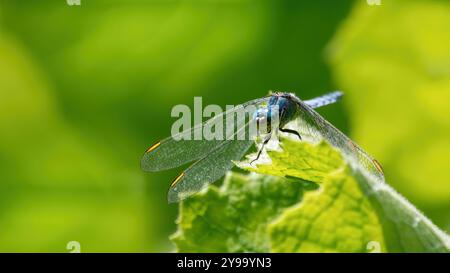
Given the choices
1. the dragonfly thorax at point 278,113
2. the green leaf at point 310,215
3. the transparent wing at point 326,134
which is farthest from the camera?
the dragonfly thorax at point 278,113

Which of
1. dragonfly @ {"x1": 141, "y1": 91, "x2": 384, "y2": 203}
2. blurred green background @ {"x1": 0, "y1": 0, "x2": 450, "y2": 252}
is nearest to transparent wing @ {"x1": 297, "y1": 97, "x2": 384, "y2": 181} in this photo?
dragonfly @ {"x1": 141, "y1": 91, "x2": 384, "y2": 203}

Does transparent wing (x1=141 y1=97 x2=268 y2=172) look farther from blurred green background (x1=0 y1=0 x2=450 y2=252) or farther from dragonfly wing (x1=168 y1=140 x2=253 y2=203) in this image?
blurred green background (x1=0 y1=0 x2=450 y2=252)

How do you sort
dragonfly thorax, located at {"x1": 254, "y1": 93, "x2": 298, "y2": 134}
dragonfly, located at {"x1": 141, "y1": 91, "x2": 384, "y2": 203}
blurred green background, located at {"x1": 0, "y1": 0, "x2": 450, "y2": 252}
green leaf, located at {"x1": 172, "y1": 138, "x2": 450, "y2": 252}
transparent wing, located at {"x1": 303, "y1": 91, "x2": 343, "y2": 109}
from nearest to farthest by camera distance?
green leaf, located at {"x1": 172, "y1": 138, "x2": 450, "y2": 252} < dragonfly, located at {"x1": 141, "y1": 91, "x2": 384, "y2": 203} < dragonfly thorax, located at {"x1": 254, "y1": 93, "x2": 298, "y2": 134} < transparent wing, located at {"x1": 303, "y1": 91, "x2": 343, "y2": 109} < blurred green background, located at {"x1": 0, "y1": 0, "x2": 450, "y2": 252}

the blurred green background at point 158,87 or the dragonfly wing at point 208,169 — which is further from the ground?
the blurred green background at point 158,87

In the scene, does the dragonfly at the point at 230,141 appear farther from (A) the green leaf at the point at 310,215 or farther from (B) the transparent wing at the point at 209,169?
(A) the green leaf at the point at 310,215

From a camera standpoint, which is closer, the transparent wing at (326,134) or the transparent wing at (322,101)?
the transparent wing at (326,134)

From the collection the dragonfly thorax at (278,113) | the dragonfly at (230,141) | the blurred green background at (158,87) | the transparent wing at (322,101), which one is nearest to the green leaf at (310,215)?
the dragonfly at (230,141)
